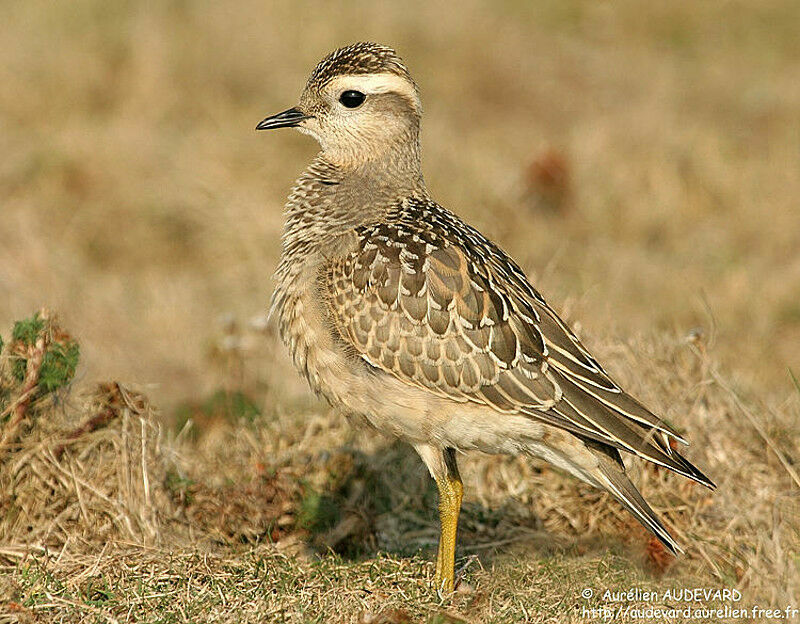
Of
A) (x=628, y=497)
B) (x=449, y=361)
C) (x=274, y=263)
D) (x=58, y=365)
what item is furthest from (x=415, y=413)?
(x=274, y=263)

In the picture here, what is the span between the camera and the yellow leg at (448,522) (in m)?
5.45

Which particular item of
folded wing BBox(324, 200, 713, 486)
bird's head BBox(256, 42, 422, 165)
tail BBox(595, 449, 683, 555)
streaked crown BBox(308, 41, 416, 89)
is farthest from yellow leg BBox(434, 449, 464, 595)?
streaked crown BBox(308, 41, 416, 89)

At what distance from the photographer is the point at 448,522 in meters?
5.65

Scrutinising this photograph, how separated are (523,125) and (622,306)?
4.29 metres

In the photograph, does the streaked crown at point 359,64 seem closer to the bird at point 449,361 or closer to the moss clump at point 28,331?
the bird at point 449,361

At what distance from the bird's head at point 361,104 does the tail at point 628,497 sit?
6.63ft

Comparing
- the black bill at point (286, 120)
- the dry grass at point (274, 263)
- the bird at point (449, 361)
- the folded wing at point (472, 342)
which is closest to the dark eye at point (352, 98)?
the black bill at point (286, 120)

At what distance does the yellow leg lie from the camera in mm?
5453

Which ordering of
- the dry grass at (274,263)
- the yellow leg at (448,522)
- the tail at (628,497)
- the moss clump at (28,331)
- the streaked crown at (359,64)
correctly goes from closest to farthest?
the tail at (628,497) → the yellow leg at (448,522) → the dry grass at (274,263) → the moss clump at (28,331) → the streaked crown at (359,64)

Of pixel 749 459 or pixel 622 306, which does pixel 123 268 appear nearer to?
pixel 622 306

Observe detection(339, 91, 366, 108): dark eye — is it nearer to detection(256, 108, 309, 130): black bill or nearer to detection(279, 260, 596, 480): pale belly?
detection(256, 108, 309, 130): black bill

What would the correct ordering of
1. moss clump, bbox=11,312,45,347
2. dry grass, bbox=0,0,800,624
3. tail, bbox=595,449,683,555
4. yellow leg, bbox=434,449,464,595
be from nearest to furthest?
1. tail, bbox=595,449,683,555
2. yellow leg, bbox=434,449,464,595
3. dry grass, bbox=0,0,800,624
4. moss clump, bbox=11,312,45,347

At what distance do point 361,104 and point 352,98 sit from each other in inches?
2.2

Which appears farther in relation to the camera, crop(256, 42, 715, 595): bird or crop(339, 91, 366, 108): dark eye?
crop(339, 91, 366, 108): dark eye
